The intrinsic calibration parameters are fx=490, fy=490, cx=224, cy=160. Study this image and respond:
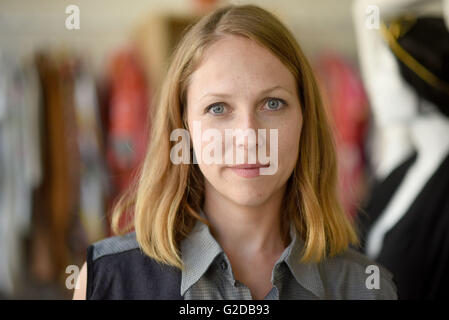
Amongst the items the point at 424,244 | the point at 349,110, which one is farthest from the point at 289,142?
the point at 349,110

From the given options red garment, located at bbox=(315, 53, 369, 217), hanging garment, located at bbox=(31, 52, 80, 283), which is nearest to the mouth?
hanging garment, located at bbox=(31, 52, 80, 283)

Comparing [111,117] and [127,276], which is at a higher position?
[111,117]

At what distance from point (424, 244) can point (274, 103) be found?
0.62 m

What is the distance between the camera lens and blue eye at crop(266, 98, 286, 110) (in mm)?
456

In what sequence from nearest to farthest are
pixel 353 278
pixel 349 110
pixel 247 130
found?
1. pixel 247 130
2. pixel 353 278
3. pixel 349 110

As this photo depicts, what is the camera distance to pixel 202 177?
0.53 metres

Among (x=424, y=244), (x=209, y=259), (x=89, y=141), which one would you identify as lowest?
(x=424, y=244)

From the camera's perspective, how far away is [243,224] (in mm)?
508

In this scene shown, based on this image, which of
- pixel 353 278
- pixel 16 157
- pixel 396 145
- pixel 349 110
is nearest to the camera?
pixel 353 278

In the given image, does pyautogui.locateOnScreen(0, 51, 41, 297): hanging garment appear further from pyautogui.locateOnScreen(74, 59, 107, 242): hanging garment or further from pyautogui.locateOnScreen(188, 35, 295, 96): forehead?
pyautogui.locateOnScreen(188, 35, 295, 96): forehead

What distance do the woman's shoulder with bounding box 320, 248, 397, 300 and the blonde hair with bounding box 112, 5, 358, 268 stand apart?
15 millimetres

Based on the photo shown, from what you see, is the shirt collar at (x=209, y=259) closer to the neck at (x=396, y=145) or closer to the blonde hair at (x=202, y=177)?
the blonde hair at (x=202, y=177)

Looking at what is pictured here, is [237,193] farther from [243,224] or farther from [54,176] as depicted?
[54,176]

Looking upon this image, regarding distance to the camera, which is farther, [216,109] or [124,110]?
[124,110]
